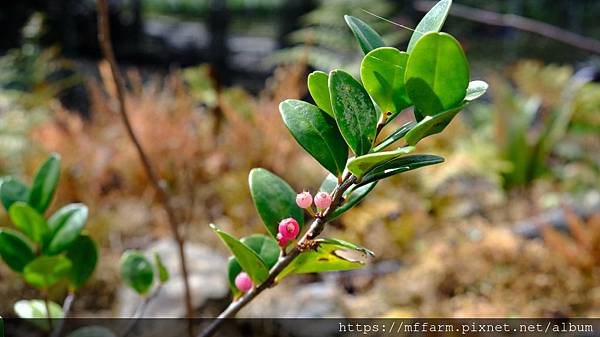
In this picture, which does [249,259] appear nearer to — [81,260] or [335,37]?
[81,260]

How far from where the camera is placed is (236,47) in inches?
210

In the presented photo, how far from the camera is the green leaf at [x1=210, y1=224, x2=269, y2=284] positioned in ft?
0.89

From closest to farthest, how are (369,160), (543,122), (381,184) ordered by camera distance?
(369,160)
(381,184)
(543,122)

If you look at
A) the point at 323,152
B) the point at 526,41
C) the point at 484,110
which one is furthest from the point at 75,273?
the point at 526,41

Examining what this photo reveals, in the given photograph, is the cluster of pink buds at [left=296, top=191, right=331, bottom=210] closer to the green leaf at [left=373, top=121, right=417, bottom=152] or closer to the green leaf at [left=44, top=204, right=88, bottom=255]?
the green leaf at [left=373, top=121, right=417, bottom=152]

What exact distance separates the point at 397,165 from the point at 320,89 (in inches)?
1.9

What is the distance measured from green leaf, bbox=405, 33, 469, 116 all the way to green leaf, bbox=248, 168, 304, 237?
0.09m

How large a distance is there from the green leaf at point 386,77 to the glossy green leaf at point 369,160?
0.09 feet

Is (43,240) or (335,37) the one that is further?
(335,37)

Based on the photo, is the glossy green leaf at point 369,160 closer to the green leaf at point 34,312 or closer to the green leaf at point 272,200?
the green leaf at point 272,200

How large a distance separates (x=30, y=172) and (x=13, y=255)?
75.8 inches

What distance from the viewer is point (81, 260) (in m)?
0.43

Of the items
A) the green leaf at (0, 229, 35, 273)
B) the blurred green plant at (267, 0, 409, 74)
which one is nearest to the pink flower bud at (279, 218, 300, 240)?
the green leaf at (0, 229, 35, 273)

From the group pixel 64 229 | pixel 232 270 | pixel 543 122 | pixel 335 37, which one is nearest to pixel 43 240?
pixel 64 229
